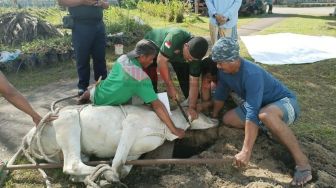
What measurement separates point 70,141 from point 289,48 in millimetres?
6719

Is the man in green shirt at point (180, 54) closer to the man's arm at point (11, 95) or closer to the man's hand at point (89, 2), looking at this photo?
the man's hand at point (89, 2)

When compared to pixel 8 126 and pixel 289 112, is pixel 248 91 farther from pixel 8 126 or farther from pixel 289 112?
pixel 8 126

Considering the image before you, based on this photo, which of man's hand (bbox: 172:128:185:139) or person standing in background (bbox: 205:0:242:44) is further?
person standing in background (bbox: 205:0:242:44)

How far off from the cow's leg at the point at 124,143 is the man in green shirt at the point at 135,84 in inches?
8.5

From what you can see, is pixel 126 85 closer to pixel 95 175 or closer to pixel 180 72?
pixel 95 175

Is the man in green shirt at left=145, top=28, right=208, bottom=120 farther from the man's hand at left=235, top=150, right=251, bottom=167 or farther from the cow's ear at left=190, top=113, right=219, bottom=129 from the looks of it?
the man's hand at left=235, top=150, right=251, bottom=167

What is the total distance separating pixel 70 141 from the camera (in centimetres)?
344

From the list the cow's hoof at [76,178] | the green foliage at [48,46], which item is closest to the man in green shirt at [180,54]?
the cow's hoof at [76,178]

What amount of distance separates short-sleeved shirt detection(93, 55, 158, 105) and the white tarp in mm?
4598

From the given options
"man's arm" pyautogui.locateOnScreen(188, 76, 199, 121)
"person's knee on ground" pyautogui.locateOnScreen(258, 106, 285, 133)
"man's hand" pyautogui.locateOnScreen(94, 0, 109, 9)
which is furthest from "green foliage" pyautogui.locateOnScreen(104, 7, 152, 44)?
"person's knee on ground" pyautogui.locateOnScreen(258, 106, 285, 133)

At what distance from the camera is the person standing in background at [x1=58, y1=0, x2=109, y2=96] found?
5.12 metres

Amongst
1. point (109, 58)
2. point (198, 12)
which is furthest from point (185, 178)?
point (198, 12)

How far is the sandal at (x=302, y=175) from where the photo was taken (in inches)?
134

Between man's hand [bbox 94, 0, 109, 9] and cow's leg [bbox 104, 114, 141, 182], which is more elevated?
man's hand [bbox 94, 0, 109, 9]
